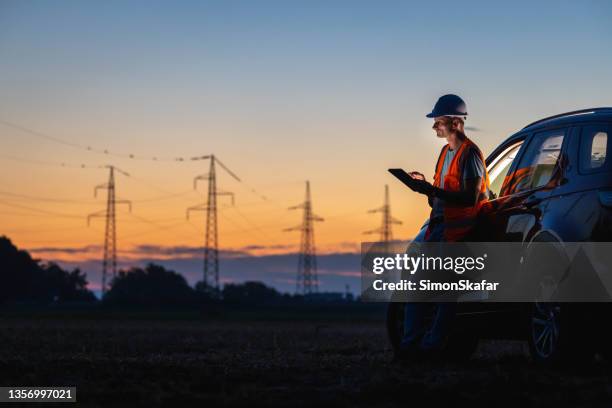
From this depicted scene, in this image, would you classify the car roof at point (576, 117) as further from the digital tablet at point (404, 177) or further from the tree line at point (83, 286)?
the tree line at point (83, 286)

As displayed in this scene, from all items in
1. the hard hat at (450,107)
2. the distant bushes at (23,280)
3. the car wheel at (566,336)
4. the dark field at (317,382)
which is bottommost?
the dark field at (317,382)

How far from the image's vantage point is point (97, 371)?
380 inches

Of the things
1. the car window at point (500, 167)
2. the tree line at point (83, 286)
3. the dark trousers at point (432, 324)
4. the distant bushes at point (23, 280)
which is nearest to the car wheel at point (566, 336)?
the dark trousers at point (432, 324)

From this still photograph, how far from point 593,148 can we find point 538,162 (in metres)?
1.01

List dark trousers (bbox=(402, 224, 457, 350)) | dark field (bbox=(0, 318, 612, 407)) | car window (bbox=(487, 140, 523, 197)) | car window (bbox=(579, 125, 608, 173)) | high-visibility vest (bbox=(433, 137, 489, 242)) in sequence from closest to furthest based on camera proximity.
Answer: dark field (bbox=(0, 318, 612, 407)), car window (bbox=(579, 125, 608, 173)), high-visibility vest (bbox=(433, 137, 489, 242)), dark trousers (bbox=(402, 224, 457, 350)), car window (bbox=(487, 140, 523, 197))

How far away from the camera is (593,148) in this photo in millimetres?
9266

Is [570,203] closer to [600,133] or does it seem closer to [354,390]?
[600,133]

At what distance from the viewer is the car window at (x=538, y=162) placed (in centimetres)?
989

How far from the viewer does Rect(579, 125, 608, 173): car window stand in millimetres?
9035

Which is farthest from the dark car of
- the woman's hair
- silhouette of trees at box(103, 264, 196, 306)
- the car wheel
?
silhouette of trees at box(103, 264, 196, 306)

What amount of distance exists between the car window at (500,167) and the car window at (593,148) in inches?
66.7

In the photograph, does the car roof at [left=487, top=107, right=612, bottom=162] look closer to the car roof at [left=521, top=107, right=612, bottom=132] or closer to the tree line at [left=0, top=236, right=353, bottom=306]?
the car roof at [left=521, top=107, right=612, bottom=132]

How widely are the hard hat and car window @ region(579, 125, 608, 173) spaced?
1382 mm

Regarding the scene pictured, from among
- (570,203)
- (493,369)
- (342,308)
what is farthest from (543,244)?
(342,308)
